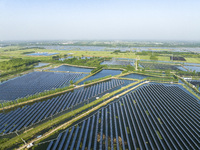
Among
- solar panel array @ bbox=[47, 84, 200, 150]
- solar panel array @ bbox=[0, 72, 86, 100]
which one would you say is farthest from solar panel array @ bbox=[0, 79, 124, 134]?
solar panel array @ bbox=[0, 72, 86, 100]

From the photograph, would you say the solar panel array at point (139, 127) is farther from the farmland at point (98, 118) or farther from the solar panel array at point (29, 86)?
the solar panel array at point (29, 86)

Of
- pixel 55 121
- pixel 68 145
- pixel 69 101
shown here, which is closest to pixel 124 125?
pixel 68 145

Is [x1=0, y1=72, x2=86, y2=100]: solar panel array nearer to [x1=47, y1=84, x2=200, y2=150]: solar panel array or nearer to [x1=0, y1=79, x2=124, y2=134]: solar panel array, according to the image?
[x1=0, y1=79, x2=124, y2=134]: solar panel array

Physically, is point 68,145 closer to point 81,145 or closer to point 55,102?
point 81,145

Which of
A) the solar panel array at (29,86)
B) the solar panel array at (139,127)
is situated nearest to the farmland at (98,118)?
the solar panel array at (139,127)

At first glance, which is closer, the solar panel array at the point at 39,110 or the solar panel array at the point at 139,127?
the solar panel array at the point at 139,127

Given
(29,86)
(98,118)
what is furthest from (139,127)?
(29,86)
